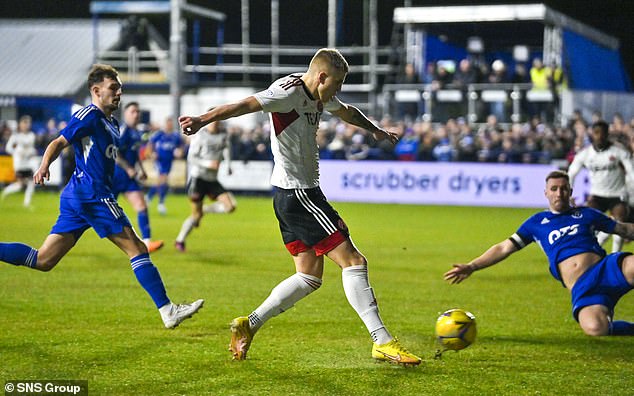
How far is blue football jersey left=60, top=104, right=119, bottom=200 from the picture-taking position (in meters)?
8.21

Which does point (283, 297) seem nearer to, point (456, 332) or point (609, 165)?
point (456, 332)

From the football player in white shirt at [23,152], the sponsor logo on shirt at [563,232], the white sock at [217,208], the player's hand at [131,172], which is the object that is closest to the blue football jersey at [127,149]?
the player's hand at [131,172]

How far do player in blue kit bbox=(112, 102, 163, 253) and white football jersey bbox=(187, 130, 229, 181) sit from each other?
102 cm

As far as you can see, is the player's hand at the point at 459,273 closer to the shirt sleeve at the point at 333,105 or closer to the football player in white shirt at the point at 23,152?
the shirt sleeve at the point at 333,105

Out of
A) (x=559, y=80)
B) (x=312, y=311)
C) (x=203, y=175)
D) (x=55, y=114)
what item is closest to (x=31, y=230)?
(x=203, y=175)

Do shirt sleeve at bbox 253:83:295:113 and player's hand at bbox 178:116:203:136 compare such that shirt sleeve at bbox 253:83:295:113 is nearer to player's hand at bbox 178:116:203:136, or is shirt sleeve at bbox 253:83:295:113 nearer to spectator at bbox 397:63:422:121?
player's hand at bbox 178:116:203:136

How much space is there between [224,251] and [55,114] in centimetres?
3523

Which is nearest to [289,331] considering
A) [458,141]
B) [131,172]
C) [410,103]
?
[131,172]

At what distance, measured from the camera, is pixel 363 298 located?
718 cm

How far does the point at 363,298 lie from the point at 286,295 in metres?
0.63

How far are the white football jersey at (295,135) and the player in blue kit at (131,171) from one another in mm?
7268

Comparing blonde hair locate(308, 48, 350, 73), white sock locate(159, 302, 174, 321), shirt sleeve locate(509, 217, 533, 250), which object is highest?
blonde hair locate(308, 48, 350, 73)

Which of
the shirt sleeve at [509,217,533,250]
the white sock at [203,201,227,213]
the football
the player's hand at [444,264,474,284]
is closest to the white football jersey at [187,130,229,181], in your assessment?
the white sock at [203,201,227,213]

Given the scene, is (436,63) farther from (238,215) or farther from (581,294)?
(581,294)
